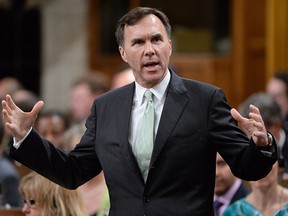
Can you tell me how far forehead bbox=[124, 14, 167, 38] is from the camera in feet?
11.4

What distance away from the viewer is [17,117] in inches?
138

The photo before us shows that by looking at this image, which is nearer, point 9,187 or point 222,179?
point 222,179

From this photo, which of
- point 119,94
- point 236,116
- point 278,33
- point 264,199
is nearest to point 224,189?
point 264,199

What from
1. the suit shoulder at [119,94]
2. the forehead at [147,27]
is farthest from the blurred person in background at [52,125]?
the forehead at [147,27]

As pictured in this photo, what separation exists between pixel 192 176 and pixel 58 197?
104 cm

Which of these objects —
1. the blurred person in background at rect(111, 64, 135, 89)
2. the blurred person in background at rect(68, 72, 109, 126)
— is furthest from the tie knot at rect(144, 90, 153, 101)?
A: the blurred person in background at rect(68, 72, 109, 126)

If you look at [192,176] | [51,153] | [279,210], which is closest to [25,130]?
[51,153]

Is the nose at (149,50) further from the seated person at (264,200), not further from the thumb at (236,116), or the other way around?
the seated person at (264,200)

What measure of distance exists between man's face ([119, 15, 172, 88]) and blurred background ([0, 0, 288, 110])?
19.7 feet

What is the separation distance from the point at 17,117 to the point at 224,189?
1701 mm

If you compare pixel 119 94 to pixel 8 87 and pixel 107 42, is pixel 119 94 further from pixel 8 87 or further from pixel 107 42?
pixel 107 42

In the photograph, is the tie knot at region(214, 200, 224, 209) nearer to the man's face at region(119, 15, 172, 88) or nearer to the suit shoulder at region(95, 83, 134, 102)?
the suit shoulder at region(95, 83, 134, 102)

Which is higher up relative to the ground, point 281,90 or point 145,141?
point 145,141

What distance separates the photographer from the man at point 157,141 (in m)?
3.38
